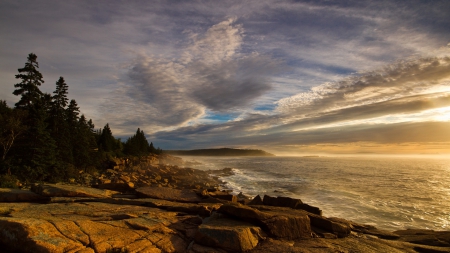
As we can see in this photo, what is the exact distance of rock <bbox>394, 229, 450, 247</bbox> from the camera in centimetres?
1133

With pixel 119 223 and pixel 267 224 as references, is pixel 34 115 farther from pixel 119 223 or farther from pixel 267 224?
pixel 267 224

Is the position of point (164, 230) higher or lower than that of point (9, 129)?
lower

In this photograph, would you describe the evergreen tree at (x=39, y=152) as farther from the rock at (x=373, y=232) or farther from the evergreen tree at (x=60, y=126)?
the rock at (x=373, y=232)

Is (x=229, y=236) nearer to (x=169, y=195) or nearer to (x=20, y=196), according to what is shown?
(x=169, y=195)

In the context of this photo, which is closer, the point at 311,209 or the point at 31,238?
the point at 31,238

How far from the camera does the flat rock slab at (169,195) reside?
14.9 m

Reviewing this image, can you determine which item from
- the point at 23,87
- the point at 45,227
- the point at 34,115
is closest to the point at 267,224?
the point at 45,227

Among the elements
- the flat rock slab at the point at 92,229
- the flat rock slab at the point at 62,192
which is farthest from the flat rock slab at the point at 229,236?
the flat rock slab at the point at 62,192

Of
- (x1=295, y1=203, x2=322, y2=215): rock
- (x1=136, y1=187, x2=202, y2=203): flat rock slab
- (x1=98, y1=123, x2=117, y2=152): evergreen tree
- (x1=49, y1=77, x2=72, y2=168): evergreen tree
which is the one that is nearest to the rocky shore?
(x1=136, y1=187, x2=202, y2=203): flat rock slab

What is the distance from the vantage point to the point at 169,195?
15.2 metres

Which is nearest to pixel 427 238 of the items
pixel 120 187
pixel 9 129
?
pixel 120 187

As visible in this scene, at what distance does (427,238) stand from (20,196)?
21562 mm

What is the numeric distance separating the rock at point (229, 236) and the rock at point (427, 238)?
342 inches

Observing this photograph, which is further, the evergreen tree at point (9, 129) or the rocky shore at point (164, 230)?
the evergreen tree at point (9, 129)
